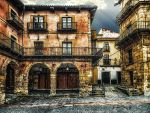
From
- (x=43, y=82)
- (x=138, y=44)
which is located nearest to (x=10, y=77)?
(x=43, y=82)

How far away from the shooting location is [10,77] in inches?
935

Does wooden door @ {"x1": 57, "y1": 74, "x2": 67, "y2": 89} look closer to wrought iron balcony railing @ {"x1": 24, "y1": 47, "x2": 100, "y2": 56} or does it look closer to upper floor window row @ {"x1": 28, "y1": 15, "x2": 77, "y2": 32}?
wrought iron balcony railing @ {"x1": 24, "y1": 47, "x2": 100, "y2": 56}

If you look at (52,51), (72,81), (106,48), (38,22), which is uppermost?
(38,22)

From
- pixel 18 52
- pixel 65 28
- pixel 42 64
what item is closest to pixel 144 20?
pixel 65 28

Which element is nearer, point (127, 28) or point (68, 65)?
point (68, 65)

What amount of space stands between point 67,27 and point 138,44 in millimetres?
7945

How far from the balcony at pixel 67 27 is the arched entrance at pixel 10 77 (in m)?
6.25

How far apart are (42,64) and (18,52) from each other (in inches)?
114

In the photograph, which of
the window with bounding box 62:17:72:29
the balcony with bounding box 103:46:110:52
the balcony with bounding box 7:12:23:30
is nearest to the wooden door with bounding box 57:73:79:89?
the window with bounding box 62:17:72:29

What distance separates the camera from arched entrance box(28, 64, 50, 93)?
26031mm

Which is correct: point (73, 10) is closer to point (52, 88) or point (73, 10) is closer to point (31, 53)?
point (31, 53)

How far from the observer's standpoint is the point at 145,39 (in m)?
24.5

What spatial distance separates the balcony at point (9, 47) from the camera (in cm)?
1920

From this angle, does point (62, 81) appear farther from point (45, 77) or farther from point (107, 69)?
point (107, 69)
